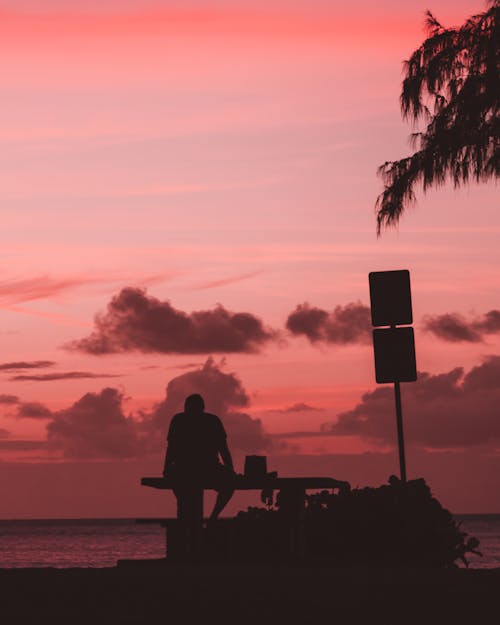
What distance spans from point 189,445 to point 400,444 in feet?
7.56

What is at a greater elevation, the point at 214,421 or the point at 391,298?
the point at 391,298

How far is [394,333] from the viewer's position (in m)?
14.9

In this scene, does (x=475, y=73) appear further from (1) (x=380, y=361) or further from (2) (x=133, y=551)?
(2) (x=133, y=551)

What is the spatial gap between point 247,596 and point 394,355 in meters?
4.42

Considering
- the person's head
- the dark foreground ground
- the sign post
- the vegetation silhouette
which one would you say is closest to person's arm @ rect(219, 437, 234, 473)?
the person's head

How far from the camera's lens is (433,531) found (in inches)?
643

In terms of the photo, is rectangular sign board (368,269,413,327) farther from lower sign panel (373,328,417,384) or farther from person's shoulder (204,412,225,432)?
person's shoulder (204,412,225,432)

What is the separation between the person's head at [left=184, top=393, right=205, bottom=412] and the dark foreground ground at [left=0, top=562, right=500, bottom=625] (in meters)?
1.95

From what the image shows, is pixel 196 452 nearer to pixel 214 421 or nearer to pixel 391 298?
pixel 214 421

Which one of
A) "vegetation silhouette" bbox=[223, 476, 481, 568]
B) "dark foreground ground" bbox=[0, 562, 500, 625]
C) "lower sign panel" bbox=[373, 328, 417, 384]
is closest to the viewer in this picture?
"dark foreground ground" bbox=[0, 562, 500, 625]

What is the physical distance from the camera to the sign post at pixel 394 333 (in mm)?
14711

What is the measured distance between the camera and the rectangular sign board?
14.9 metres

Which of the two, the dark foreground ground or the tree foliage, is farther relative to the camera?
the tree foliage

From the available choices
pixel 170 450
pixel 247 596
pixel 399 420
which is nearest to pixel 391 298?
pixel 399 420
